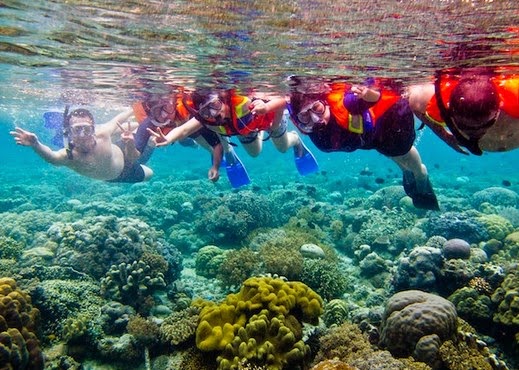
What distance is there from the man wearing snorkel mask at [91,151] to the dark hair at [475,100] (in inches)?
289

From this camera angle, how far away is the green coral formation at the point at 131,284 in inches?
340

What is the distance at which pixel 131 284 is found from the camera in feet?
28.6

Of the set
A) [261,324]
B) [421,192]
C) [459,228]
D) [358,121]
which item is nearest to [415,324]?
[261,324]

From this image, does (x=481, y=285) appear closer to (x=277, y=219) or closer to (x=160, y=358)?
(x=160, y=358)

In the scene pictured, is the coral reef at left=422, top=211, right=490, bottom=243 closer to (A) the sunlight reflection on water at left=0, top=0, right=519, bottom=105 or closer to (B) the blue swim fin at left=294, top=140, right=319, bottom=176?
(B) the blue swim fin at left=294, top=140, right=319, bottom=176

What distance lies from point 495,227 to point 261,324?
11.2m

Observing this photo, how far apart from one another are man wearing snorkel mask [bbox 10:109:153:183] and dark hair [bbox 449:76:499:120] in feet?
24.1

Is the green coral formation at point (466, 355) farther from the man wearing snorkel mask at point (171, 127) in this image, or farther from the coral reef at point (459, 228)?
the coral reef at point (459, 228)

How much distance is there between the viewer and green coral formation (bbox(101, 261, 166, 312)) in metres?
8.65

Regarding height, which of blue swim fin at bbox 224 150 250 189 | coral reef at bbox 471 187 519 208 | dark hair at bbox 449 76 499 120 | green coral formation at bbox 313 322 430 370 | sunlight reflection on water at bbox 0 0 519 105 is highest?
sunlight reflection on water at bbox 0 0 519 105

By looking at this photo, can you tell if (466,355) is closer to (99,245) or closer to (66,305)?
(66,305)

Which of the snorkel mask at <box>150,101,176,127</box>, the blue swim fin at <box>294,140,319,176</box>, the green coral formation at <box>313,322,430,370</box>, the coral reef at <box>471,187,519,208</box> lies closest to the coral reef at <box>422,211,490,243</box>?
the blue swim fin at <box>294,140,319,176</box>

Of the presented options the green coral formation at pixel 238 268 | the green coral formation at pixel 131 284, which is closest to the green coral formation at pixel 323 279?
the green coral formation at pixel 238 268

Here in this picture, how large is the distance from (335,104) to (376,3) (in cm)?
266
